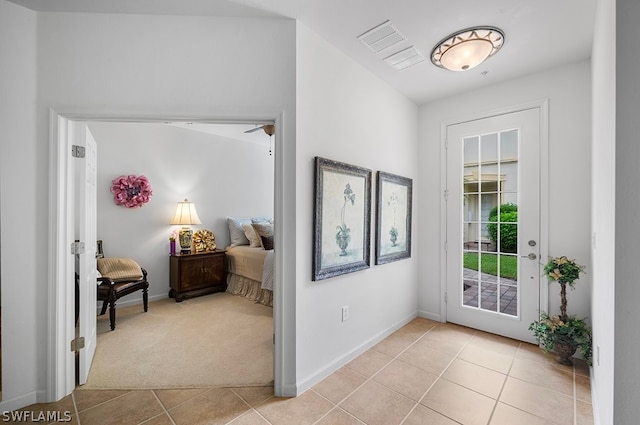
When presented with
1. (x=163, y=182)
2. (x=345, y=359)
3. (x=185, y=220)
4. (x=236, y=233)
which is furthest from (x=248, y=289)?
(x=345, y=359)

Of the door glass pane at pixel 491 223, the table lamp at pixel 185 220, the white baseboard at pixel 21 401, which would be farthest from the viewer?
the table lamp at pixel 185 220

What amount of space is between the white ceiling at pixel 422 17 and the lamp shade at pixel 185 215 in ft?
9.25

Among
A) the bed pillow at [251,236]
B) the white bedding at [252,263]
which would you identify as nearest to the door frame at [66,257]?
the white bedding at [252,263]

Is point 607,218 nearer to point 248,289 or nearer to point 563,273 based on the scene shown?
point 563,273

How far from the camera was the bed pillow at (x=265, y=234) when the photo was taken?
14.5 feet

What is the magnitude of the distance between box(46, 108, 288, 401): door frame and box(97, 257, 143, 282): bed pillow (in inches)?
59.1

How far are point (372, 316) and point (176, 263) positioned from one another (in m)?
2.92

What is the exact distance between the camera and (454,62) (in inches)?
89.4

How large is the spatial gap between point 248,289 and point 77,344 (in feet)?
7.55

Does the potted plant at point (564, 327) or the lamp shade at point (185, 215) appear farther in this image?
the lamp shade at point (185, 215)

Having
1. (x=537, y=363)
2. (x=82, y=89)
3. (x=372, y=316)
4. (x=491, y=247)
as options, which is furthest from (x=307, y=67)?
(x=537, y=363)

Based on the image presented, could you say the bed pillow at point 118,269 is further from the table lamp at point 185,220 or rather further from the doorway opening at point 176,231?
the table lamp at point 185,220

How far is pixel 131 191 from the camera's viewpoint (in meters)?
3.92

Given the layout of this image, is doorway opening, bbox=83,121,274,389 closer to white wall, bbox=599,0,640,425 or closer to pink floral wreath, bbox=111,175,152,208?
pink floral wreath, bbox=111,175,152,208
